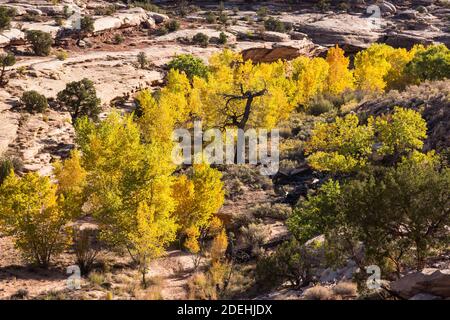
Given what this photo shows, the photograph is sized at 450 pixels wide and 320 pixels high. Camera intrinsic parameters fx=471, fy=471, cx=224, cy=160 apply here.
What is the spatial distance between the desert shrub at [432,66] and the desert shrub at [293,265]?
39.3 m

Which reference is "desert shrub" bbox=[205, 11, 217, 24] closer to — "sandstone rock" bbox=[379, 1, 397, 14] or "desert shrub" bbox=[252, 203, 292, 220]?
"sandstone rock" bbox=[379, 1, 397, 14]

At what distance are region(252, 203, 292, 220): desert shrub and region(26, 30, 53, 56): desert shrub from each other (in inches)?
1728

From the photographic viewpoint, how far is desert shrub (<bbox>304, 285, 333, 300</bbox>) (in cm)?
1828

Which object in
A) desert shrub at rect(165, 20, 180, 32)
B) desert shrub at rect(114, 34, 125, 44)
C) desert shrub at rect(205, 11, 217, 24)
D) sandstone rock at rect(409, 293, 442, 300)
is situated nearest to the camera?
sandstone rock at rect(409, 293, 442, 300)

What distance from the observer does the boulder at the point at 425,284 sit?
14875mm

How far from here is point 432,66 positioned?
56.7 meters

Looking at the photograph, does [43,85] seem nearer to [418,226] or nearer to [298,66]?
[298,66]

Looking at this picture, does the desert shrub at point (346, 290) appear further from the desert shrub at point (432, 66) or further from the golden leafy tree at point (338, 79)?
the golden leafy tree at point (338, 79)

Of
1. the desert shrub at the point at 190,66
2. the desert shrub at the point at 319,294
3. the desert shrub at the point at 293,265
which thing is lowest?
the desert shrub at the point at 293,265

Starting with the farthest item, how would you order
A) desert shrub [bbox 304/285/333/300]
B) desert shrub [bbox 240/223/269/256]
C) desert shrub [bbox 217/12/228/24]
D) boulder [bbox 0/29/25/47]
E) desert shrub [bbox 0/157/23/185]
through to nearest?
desert shrub [bbox 217/12/228/24]
boulder [bbox 0/29/25/47]
desert shrub [bbox 0/157/23/185]
desert shrub [bbox 240/223/269/256]
desert shrub [bbox 304/285/333/300]

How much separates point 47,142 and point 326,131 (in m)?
26.0

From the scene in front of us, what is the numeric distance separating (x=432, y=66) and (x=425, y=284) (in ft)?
157

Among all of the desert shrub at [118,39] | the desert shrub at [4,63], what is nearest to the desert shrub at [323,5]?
the desert shrub at [118,39]

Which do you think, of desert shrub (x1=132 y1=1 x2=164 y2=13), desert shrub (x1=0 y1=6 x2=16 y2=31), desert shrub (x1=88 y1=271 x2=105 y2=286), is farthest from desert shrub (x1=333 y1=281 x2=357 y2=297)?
desert shrub (x1=132 y1=1 x2=164 y2=13)
